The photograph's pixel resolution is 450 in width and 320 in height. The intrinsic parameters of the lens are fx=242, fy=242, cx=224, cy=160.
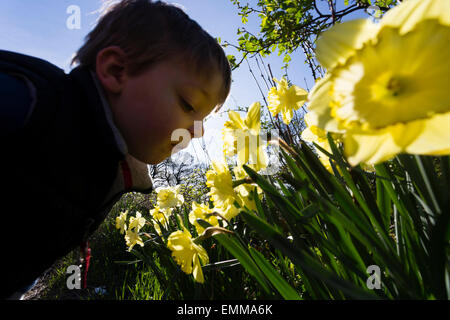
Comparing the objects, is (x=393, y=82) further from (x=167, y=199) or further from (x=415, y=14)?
(x=167, y=199)

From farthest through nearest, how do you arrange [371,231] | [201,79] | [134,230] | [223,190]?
[134,230], [201,79], [223,190], [371,231]

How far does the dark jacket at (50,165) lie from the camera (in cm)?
70

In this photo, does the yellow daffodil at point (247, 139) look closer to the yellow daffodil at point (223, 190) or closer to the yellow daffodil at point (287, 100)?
the yellow daffodil at point (223, 190)

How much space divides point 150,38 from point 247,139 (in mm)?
792

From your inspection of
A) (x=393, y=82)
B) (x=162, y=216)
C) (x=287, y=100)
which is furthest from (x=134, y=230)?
(x=393, y=82)

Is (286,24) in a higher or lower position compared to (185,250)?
higher

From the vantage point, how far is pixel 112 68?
3.53 feet

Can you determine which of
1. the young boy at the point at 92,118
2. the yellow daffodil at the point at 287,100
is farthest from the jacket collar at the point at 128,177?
the yellow daffodil at the point at 287,100

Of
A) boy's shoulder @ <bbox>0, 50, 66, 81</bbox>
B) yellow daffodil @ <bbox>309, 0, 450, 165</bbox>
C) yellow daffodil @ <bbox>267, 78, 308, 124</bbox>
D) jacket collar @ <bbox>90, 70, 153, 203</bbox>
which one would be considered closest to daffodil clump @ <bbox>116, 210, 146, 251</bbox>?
jacket collar @ <bbox>90, 70, 153, 203</bbox>

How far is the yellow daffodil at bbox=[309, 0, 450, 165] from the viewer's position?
0.28 m

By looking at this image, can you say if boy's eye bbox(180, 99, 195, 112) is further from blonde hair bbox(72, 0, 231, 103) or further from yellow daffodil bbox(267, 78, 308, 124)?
yellow daffodil bbox(267, 78, 308, 124)

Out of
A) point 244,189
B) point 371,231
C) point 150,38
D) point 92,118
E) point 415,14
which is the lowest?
point 371,231

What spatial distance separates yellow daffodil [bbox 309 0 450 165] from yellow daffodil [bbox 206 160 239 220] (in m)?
0.52

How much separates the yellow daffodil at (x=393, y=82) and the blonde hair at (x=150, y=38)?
35.0 inches
